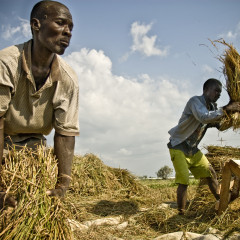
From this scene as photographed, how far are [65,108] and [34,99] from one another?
11.1 inches

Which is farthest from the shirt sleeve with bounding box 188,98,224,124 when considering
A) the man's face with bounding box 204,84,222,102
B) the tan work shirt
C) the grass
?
the tan work shirt

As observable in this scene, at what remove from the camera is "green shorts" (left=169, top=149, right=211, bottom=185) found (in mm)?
5043

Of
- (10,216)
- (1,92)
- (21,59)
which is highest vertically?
(21,59)

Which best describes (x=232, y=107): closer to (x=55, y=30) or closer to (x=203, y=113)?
(x=203, y=113)

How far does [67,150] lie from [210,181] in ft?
10.0

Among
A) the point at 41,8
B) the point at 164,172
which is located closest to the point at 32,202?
the point at 41,8

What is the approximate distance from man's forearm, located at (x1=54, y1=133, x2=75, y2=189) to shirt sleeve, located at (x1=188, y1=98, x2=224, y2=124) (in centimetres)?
241

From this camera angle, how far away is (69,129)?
3.04 metres

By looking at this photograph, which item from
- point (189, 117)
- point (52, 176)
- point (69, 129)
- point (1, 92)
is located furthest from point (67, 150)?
point (189, 117)

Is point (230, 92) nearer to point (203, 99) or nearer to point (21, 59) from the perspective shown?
point (203, 99)

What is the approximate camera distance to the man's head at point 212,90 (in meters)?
5.12

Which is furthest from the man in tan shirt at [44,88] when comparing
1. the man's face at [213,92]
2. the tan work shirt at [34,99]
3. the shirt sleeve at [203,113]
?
the man's face at [213,92]

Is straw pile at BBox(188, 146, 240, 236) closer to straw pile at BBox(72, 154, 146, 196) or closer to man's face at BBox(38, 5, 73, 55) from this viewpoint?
straw pile at BBox(72, 154, 146, 196)

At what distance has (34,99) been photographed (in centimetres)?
295
